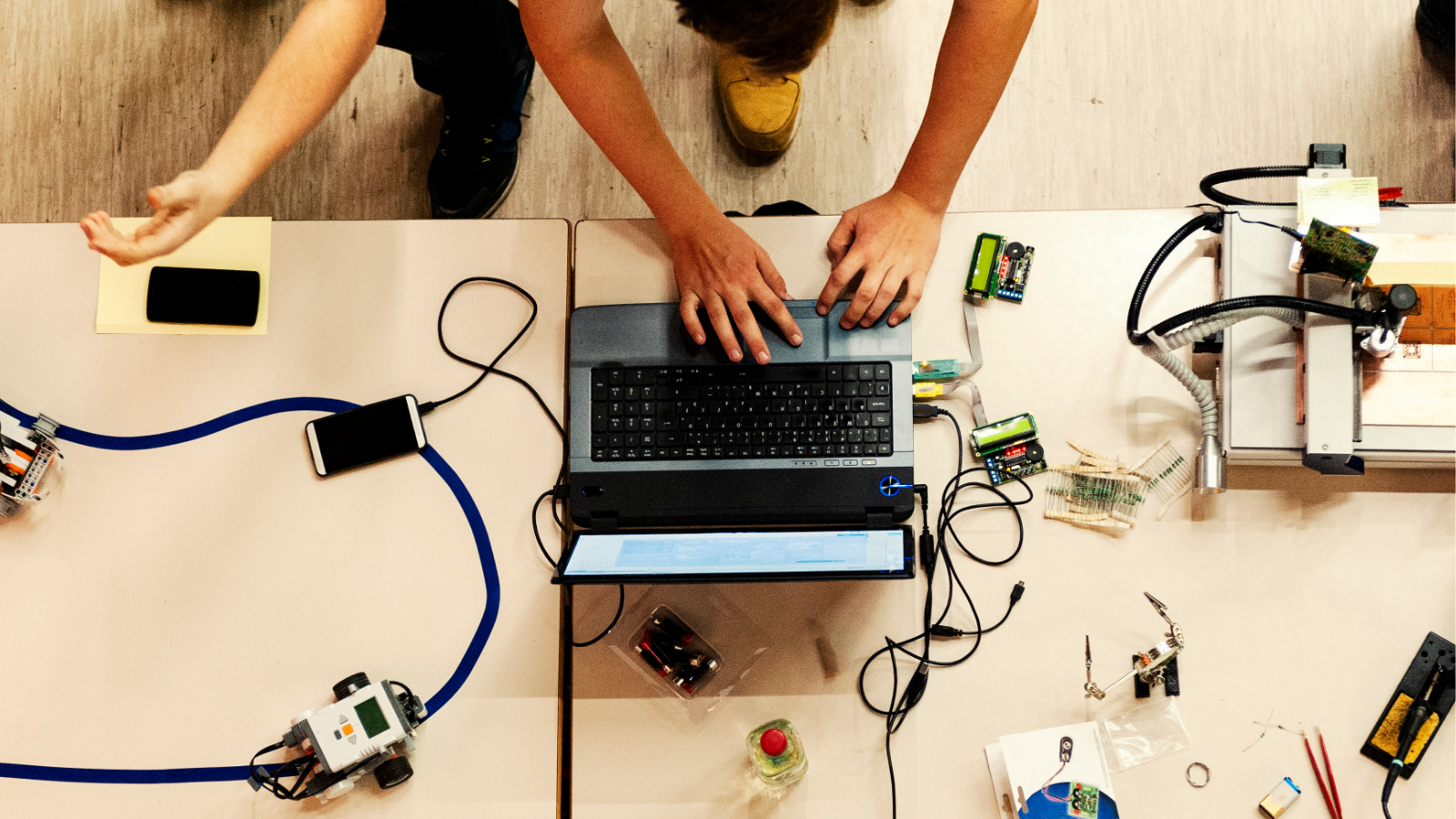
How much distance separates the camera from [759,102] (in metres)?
1.69

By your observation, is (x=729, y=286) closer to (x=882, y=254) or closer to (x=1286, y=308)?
(x=882, y=254)

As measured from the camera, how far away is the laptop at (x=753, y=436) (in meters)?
1.04

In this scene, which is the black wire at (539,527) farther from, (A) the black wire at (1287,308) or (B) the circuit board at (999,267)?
(A) the black wire at (1287,308)

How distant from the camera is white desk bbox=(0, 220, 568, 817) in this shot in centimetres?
107

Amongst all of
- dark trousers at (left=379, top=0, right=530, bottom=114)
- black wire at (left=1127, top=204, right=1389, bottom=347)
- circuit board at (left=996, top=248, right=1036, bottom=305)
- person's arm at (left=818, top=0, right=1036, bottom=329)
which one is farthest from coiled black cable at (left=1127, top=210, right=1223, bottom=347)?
dark trousers at (left=379, top=0, right=530, bottom=114)

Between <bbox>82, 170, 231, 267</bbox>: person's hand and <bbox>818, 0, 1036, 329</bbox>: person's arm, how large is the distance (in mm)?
693

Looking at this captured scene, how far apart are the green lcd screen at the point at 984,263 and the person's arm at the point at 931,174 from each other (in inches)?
2.2

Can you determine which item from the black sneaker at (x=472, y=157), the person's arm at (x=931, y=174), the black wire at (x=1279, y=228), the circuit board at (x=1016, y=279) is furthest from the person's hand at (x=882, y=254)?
the black sneaker at (x=472, y=157)

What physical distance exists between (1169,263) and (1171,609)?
0.46 metres

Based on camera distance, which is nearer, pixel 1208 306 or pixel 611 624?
pixel 1208 306

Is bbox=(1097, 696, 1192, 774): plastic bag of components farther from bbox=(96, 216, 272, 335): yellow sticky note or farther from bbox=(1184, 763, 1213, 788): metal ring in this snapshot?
bbox=(96, 216, 272, 335): yellow sticky note

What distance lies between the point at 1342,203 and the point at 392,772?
1.36m

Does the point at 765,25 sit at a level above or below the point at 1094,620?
above

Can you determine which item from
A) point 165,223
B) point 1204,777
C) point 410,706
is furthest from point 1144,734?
point 165,223
